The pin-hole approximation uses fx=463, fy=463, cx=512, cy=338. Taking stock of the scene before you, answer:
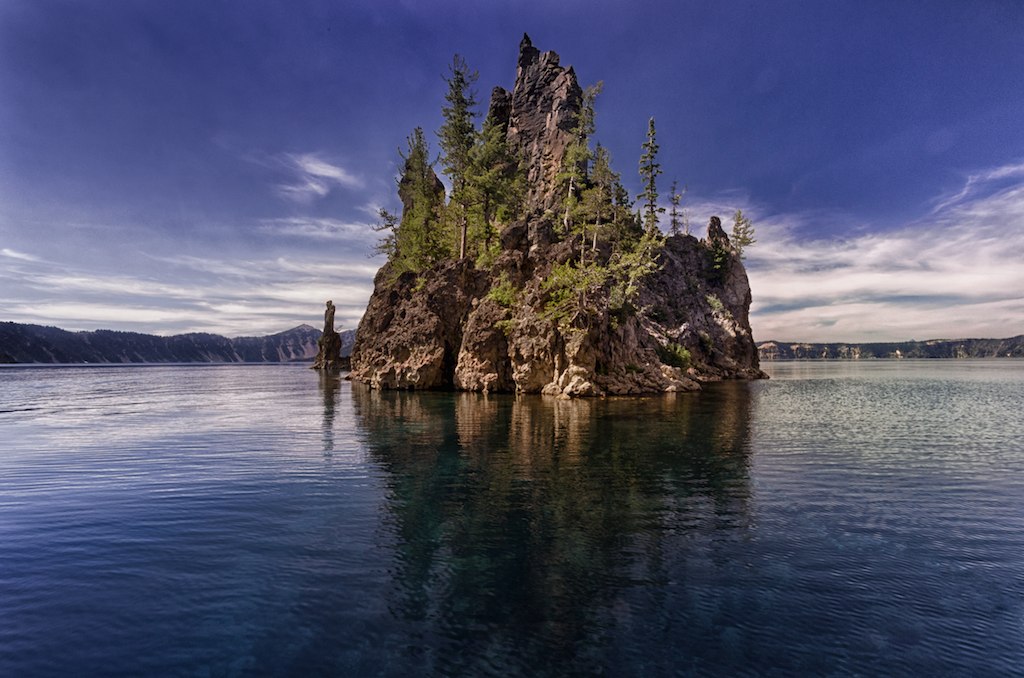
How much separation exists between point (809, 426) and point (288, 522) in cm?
3394

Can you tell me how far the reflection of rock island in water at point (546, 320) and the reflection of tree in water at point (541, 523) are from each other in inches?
899

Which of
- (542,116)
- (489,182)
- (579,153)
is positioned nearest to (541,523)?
(489,182)

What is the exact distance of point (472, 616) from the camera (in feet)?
28.7

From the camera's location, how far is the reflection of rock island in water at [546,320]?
178 ft

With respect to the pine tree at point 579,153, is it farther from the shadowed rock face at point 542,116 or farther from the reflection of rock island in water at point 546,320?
the shadowed rock face at point 542,116

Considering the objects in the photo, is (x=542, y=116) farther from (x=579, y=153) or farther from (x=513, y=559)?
(x=513, y=559)

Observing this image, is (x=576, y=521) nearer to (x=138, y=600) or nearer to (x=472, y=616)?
(x=472, y=616)

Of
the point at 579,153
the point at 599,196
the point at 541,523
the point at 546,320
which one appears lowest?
the point at 541,523

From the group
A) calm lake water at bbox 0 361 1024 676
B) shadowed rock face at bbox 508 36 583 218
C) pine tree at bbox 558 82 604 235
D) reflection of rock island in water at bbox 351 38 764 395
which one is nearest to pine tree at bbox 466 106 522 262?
reflection of rock island in water at bbox 351 38 764 395

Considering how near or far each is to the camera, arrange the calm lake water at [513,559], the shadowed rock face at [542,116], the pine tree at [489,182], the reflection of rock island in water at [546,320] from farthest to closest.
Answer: the shadowed rock face at [542,116]
the pine tree at [489,182]
the reflection of rock island in water at [546,320]
the calm lake water at [513,559]

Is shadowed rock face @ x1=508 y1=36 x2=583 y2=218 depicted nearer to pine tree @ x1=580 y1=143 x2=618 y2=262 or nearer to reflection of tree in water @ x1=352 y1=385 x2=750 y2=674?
pine tree @ x1=580 y1=143 x2=618 y2=262

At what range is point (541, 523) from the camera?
45.3 feet

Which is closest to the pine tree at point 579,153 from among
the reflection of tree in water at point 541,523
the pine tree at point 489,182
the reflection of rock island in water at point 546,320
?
the reflection of rock island in water at point 546,320

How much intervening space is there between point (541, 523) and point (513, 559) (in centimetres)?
263
